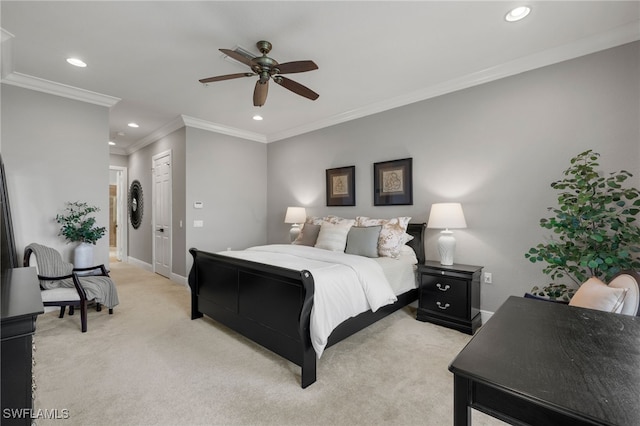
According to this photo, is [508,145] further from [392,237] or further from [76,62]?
[76,62]

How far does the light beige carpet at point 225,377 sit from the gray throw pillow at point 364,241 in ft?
2.69

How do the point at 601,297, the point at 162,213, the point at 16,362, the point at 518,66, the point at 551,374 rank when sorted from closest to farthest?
the point at 551,374 → the point at 16,362 → the point at 601,297 → the point at 518,66 → the point at 162,213

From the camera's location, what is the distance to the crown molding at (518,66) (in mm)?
2430

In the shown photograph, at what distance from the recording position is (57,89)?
3494mm

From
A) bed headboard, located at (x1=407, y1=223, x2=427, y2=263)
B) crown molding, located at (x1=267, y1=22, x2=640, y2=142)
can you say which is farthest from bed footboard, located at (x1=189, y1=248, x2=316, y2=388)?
crown molding, located at (x1=267, y1=22, x2=640, y2=142)

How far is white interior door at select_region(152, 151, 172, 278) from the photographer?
5121 mm

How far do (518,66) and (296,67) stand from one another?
7.47ft

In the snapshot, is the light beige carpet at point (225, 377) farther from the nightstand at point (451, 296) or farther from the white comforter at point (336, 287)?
the white comforter at point (336, 287)

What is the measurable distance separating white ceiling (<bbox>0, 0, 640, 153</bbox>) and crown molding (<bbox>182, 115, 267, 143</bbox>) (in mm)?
798

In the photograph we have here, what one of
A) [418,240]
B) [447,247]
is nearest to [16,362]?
[447,247]

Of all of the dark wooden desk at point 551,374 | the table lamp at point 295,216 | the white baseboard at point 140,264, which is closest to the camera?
the dark wooden desk at point 551,374

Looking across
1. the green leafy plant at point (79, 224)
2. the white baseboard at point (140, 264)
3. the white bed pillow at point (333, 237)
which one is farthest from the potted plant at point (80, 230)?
the white bed pillow at point (333, 237)

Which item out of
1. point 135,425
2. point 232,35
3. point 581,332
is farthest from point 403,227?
point 135,425

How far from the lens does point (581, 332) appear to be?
1104 mm
